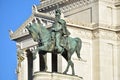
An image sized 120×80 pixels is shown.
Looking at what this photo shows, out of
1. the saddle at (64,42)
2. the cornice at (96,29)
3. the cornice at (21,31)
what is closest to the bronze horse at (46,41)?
the saddle at (64,42)

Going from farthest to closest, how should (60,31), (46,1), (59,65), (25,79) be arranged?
(46,1) < (25,79) < (59,65) < (60,31)

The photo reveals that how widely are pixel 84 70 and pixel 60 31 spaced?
42.7ft

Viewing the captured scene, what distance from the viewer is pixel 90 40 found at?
7888 cm

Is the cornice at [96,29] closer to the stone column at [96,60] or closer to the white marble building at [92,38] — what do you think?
the white marble building at [92,38]

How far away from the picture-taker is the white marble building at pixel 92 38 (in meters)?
77.9

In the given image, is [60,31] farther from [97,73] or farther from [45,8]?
[45,8]

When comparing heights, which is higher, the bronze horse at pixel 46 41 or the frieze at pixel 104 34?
the frieze at pixel 104 34

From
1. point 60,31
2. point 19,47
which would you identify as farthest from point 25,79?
point 60,31

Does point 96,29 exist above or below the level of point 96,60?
above

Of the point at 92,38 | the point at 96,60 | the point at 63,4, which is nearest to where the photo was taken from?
the point at 96,60

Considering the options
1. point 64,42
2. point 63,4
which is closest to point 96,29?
point 63,4

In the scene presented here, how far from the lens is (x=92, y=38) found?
78938 mm

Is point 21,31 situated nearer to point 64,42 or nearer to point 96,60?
point 96,60

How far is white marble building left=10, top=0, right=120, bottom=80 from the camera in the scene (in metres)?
77.9
